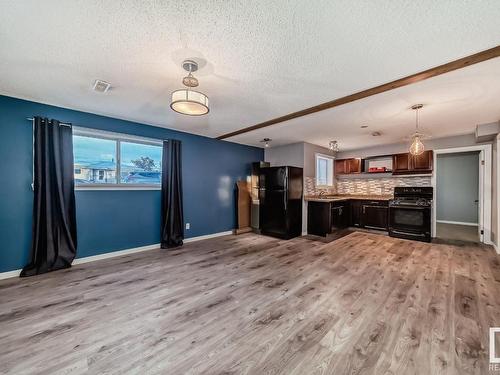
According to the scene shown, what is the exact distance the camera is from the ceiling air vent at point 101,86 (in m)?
2.46

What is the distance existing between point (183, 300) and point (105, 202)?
97.4 inches

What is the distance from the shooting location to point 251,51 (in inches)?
75.3

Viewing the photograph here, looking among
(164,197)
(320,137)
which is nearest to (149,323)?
(164,197)

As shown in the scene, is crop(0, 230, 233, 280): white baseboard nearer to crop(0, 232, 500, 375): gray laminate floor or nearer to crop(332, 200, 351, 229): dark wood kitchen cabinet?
crop(0, 232, 500, 375): gray laminate floor

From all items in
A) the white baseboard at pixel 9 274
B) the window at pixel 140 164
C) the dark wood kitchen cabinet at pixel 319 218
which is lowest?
the white baseboard at pixel 9 274

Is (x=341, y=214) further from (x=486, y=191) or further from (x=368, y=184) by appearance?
(x=486, y=191)

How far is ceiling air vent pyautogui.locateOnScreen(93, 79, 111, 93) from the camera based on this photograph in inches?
96.7

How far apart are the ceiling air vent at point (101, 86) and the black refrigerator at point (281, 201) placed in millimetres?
3599

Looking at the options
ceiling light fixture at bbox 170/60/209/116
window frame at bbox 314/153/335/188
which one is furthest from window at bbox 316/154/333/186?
ceiling light fixture at bbox 170/60/209/116

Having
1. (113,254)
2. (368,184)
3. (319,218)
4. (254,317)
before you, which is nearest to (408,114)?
(319,218)

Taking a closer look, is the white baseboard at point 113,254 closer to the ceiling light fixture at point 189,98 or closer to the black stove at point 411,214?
the ceiling light fixture at point 189,98

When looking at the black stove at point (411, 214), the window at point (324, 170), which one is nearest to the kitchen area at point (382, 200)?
the black stove at point (411, 214)

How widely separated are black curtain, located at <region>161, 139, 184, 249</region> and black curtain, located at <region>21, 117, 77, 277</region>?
4.62 ft

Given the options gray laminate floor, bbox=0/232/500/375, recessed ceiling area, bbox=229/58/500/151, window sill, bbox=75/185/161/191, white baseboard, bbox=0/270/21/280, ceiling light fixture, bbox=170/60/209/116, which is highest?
recessed ceiling area, bbox=229/58/500/151
